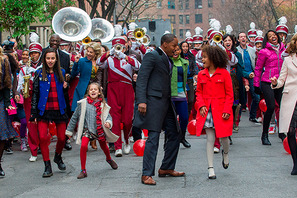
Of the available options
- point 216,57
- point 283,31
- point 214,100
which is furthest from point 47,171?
point 283,31

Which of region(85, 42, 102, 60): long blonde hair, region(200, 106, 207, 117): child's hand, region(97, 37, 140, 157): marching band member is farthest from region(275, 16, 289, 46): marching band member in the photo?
Result: region(200, 106, 207, 117): child's hand

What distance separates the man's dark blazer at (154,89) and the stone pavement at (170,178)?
2.63ft

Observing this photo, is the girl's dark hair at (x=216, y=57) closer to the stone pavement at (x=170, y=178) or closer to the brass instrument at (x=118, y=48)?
the stone pavement at (x=170, y=178)

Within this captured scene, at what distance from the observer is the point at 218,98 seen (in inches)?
295

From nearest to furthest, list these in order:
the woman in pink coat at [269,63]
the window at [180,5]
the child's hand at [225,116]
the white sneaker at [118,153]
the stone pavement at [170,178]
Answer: the stone pavement at [170,178] → the child's hand at [225,116] → the white sneaker at [118,153] → the woman in pink coat at [269,63] → the window at [180,5]

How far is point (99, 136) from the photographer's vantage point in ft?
26.7

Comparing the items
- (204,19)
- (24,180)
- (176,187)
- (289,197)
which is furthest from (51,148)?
(204,19)

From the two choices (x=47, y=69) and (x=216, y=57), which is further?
(x=47, y=69)

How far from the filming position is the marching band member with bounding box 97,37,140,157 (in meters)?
9.88

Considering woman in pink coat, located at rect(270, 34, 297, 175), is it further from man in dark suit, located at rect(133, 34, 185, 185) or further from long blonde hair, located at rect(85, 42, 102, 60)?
long blonde hair, located at rect(85, 42, 102, 60)

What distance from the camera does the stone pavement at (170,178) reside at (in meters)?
6.72

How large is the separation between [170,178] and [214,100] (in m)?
1.21

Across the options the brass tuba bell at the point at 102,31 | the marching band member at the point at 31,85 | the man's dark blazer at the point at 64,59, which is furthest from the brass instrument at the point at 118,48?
the brass tuba bell at the point at 102,31

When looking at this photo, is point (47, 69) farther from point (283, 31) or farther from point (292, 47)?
point (283, 31)
